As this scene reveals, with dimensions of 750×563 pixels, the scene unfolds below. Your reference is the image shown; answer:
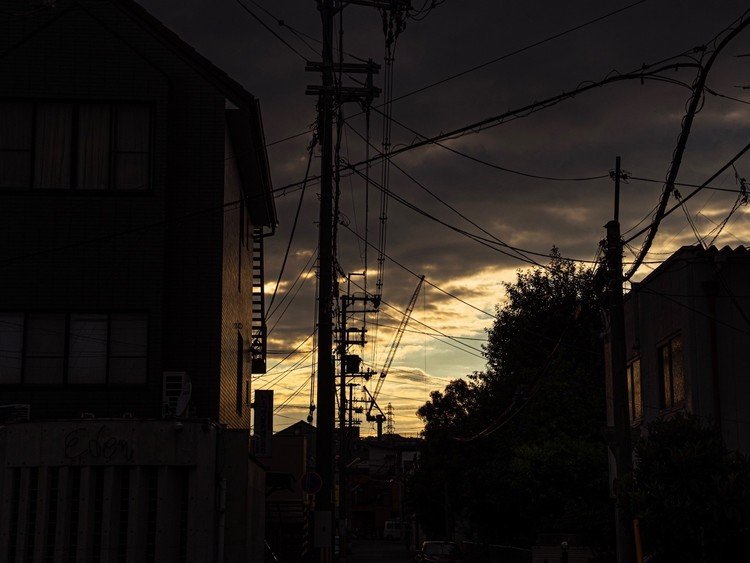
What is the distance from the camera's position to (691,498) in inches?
624

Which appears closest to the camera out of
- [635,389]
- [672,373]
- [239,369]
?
[672,373]

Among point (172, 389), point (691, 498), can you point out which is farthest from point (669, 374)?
point (172, 389)

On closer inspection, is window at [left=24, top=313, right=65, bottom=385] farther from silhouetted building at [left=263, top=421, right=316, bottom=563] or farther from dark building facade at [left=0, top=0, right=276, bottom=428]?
silhouetted building at [left=263, top=421, right=316, bottom=563]

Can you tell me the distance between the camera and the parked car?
43000 millimetres

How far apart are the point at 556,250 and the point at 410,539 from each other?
43225 millimetres

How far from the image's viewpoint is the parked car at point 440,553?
4300cm

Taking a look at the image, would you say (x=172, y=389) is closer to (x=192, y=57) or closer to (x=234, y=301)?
(x=234, y=301)

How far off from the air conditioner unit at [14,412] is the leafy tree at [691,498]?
486 inches

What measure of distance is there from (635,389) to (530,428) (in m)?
13.4

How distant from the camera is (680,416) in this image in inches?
676

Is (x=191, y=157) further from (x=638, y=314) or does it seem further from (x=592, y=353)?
(x=592, y=353)

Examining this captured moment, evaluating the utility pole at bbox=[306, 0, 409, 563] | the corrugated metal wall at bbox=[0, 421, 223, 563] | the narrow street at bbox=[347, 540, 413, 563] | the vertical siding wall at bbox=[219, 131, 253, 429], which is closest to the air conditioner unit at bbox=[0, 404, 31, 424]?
the corrugated metal wall at bbox=[0, 421, 223, 563]

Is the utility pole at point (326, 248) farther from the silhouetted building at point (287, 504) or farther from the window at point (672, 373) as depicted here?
the silhouetted building at point (287, 504)

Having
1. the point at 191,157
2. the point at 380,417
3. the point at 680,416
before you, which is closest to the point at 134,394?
the point at 191,157
